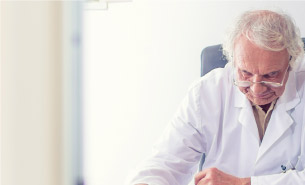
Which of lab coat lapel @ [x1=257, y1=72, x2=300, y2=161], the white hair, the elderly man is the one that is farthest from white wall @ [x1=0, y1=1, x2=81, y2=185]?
lab coat lapel @ [x1=257, y1=72, x2=300, y2=161]

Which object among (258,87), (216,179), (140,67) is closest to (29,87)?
(216,179)

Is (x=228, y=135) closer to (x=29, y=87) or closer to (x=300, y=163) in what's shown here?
(x=300, y=163)

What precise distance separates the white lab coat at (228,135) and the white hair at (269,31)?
12cm

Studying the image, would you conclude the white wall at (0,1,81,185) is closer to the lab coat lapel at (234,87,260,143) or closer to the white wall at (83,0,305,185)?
the lab coat lapel at (234,87,260,143)

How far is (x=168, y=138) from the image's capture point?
1.24 metres

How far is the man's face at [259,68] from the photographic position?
3.70 feet

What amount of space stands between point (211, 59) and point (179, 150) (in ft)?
1.11

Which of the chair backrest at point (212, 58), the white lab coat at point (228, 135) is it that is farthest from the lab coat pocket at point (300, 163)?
the chair backrest at point (212, 58)

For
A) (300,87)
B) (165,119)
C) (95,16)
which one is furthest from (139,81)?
(300,87)

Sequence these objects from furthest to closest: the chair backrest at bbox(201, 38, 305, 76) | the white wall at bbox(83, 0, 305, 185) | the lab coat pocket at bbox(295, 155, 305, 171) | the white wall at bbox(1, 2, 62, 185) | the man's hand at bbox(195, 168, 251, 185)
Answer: the white wall at bbox(83, 0, 305, 185) < the chair backrest at bbox(201, 38, 305, 76) < the lab coat pocket at bbox(295, 155, 305, 171) < the man's hand at bbox(195, 168, 251, 185) < the white wall at bbox(1, 2, 62, 185)

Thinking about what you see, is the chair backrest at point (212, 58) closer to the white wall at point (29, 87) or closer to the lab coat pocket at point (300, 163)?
the lab coat pocket at point (300, 163)

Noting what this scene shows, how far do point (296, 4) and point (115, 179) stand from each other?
1.28 metres

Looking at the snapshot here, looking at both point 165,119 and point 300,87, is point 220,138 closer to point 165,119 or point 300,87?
point 300,87

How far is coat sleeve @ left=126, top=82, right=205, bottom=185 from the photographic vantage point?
113 cm
